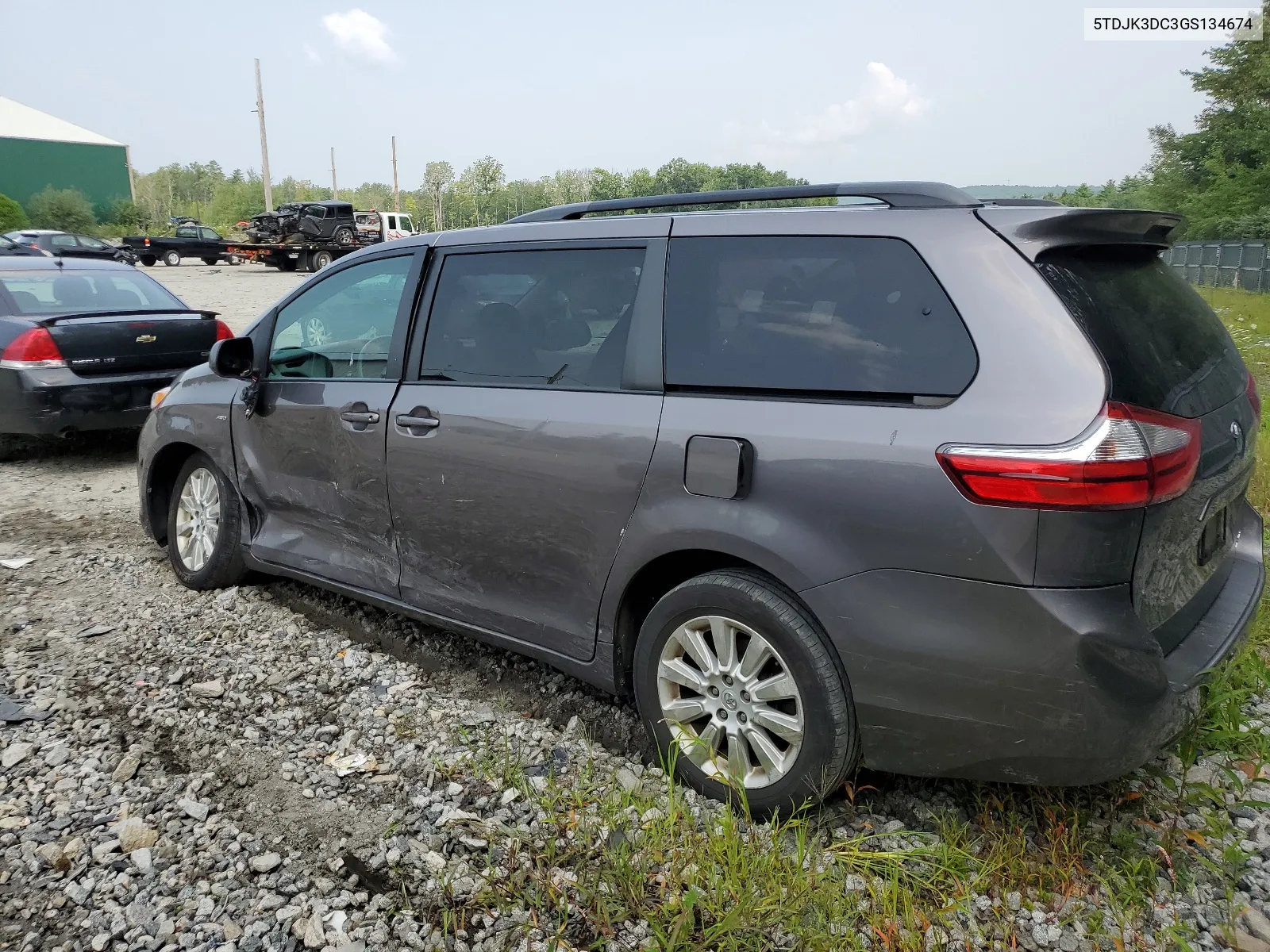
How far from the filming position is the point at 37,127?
2763 inches

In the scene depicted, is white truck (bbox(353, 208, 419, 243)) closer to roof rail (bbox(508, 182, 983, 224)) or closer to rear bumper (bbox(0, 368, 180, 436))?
rear bumper (bbox(0, 368, 180, 436))

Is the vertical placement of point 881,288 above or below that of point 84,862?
above

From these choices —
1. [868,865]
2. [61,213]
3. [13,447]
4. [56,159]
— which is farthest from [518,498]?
[56,159]

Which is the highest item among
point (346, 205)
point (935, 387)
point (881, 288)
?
point (346, 205)

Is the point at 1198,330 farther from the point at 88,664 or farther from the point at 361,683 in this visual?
the point at 88,664

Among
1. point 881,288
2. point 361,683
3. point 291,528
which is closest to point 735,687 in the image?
point 881,288

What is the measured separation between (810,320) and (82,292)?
735 centimetres

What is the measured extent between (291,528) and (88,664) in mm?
996

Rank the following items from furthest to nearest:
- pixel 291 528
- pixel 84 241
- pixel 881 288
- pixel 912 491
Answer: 1. pixel 84 241
2. pixel 291 528
3. pixel 881 288
4. pixel 912 491

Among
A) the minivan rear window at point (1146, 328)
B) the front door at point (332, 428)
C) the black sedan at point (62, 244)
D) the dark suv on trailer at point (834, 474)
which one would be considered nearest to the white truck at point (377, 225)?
the black sedan at point (62, 244)

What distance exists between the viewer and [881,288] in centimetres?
254

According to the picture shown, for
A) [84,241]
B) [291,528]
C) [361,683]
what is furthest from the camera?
[84,241]

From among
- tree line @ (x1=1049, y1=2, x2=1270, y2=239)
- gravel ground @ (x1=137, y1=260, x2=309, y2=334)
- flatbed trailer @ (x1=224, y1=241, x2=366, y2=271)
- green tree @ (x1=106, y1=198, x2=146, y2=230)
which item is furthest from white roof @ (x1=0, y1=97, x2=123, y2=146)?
tree line @ (x1=1049, y1=2, x2=1270, y2=239)

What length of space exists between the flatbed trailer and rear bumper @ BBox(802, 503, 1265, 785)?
34.9m
